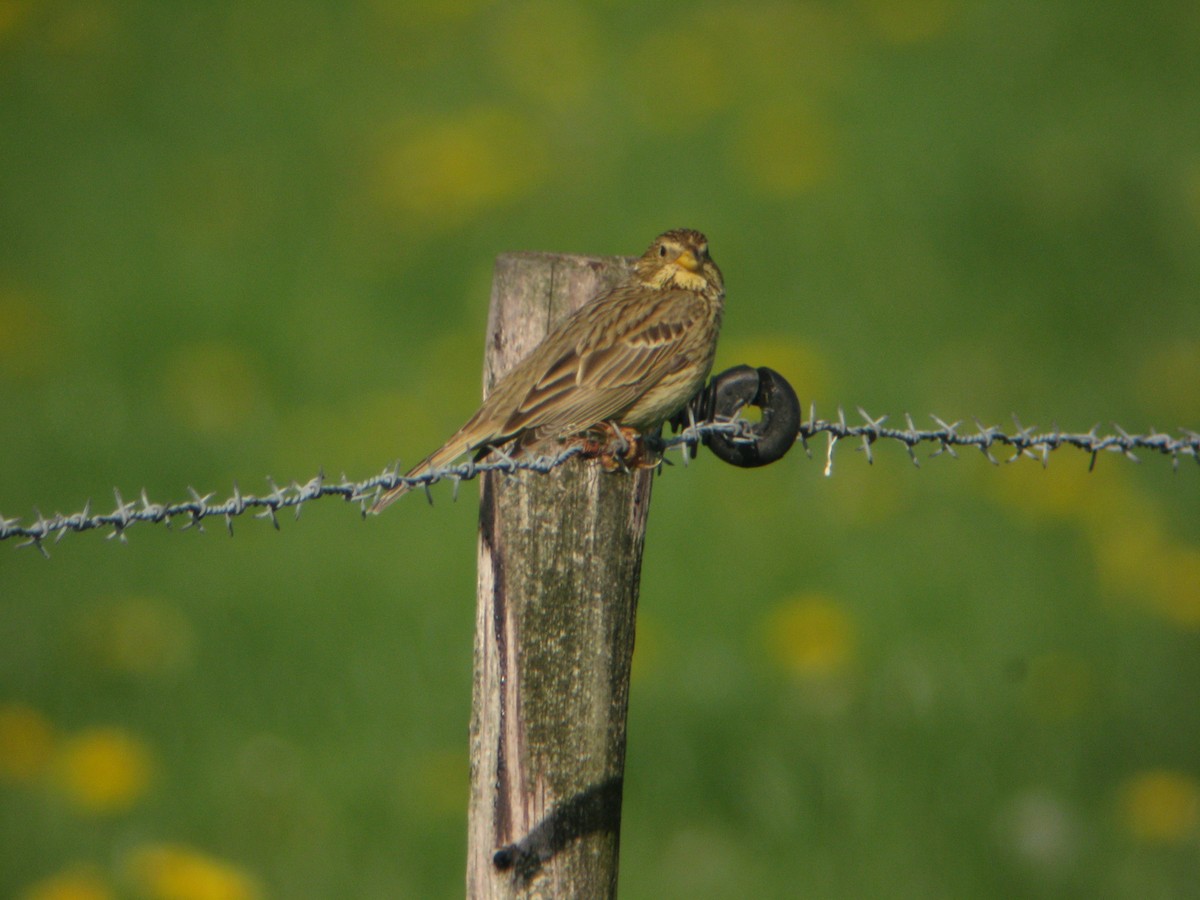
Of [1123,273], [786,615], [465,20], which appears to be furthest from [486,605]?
[465,20]

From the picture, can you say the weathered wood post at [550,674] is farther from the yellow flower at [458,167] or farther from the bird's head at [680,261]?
the yellow flower at [458,167]

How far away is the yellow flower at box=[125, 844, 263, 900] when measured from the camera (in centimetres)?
632

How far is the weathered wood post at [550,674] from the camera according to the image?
4066mm

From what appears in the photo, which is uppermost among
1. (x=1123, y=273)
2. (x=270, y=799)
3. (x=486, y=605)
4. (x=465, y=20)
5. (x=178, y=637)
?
(x=465, y=20)

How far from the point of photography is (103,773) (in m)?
7.25

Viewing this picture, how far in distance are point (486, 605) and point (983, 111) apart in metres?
11.7

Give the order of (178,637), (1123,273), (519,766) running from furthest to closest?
(1123,273)
(178,637)
(519,766)

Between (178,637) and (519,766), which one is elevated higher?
(178,637)

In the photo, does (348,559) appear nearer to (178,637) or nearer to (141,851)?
(178,637)

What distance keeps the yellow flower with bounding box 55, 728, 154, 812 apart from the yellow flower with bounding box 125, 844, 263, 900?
50 centimetres

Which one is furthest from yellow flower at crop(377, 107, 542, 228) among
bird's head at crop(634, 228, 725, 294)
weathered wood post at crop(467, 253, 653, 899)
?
weathered wood post at crop(467, 253, 653, 899)

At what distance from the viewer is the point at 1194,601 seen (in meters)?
8.94

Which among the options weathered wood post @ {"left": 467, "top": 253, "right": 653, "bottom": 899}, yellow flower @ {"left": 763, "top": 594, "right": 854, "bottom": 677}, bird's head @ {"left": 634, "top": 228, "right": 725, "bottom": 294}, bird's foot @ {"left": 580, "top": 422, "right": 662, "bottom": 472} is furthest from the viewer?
yellow flower @ {"left": 763, "top": 594, "right": 854, "bottom": 677}

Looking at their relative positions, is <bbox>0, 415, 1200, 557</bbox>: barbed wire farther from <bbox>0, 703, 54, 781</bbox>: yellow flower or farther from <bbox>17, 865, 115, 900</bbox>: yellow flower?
<bbox>0, 703, 54, 781</bbox>: yellow flower
